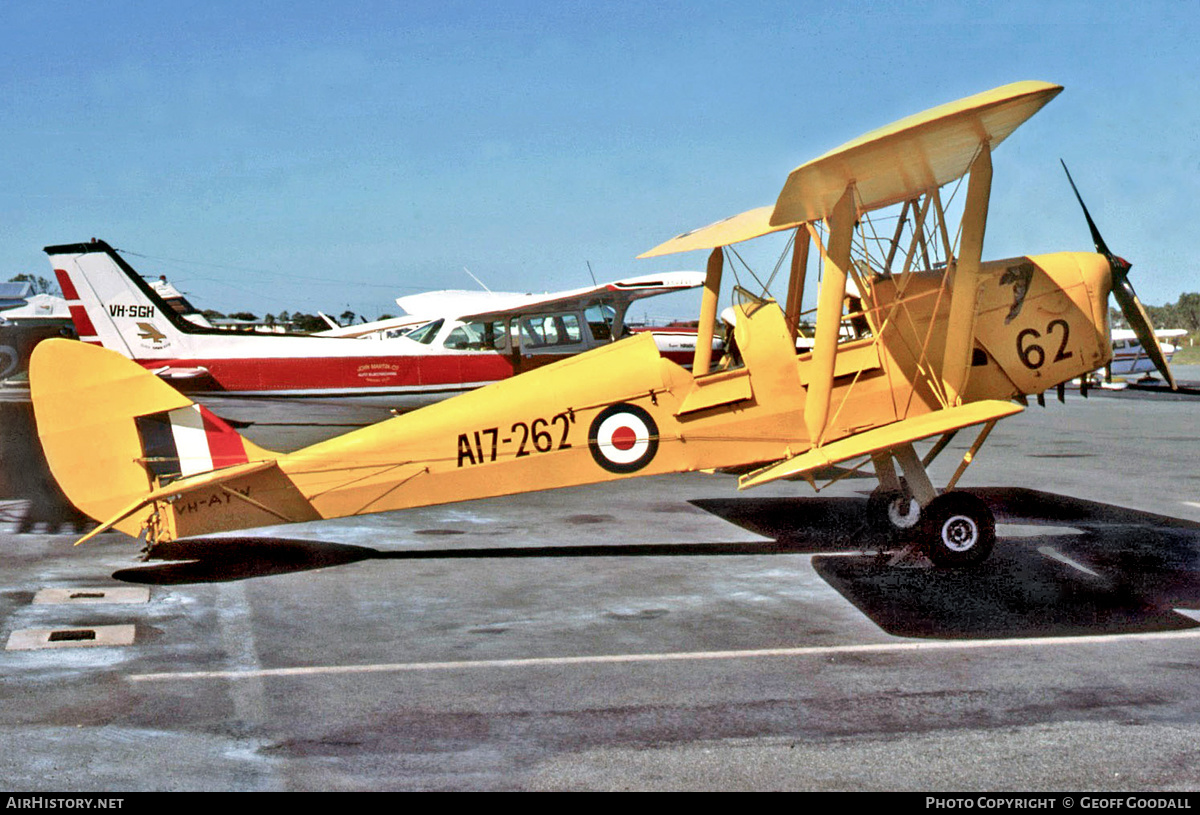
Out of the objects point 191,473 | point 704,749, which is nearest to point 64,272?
point 191,473

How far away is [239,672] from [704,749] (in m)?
2.83

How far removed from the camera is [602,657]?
6.51 metres

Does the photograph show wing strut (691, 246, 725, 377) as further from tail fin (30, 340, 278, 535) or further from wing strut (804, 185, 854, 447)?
tail fin (30, 340, 278, 535)

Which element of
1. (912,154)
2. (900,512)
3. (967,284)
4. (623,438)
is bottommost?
(900,512)

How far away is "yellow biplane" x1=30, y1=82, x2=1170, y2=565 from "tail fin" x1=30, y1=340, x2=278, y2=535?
0.01 m

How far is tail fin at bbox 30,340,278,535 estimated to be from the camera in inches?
312

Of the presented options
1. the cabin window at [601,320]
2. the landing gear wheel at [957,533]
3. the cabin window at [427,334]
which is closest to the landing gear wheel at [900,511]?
the landing gear wheel at [957,533]

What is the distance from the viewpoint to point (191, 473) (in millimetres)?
8281

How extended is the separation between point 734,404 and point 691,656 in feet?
9.74

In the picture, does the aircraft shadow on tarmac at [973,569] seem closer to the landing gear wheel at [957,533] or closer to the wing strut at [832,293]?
the landing gear wheel at [957,533]

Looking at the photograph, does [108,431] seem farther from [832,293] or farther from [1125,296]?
[1125,296]

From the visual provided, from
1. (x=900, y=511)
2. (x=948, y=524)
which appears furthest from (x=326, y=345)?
(x=948, y=524)

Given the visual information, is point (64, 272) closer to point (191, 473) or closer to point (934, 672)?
point (191, 473)

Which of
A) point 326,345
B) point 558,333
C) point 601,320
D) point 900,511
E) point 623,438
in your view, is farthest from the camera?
point 326,345
